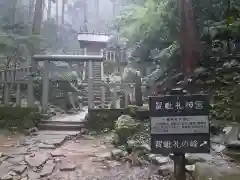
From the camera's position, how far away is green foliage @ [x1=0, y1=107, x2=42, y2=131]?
793cm

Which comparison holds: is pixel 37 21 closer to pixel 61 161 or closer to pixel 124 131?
pixel 124 131

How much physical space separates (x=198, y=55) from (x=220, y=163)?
419cm

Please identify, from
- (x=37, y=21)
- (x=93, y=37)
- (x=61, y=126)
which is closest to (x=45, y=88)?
(x=61, y=126)

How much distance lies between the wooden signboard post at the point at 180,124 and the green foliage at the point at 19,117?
575 centimetres

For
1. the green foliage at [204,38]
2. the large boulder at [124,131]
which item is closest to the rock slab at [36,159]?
the large boulder at [124,131]

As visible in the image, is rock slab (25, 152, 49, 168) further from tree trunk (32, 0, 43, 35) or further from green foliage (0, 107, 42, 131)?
tree trunk (32, 0, 43, 35)

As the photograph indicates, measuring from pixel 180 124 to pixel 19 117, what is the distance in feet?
21.2

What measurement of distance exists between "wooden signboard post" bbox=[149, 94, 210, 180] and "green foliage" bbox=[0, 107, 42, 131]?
5.75 meters

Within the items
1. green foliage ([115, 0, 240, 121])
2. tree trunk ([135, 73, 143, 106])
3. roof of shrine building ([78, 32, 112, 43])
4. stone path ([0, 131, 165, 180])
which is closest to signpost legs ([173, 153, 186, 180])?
stone path ([0, 131, 165, 180])

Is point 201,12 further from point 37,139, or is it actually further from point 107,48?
point 107,48

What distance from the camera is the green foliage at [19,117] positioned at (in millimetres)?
7930

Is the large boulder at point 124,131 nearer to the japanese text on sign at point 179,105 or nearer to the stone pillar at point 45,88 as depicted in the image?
the japanese text on sign at point 179,105

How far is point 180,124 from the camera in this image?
327cm

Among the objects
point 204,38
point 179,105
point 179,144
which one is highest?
point 204,38
